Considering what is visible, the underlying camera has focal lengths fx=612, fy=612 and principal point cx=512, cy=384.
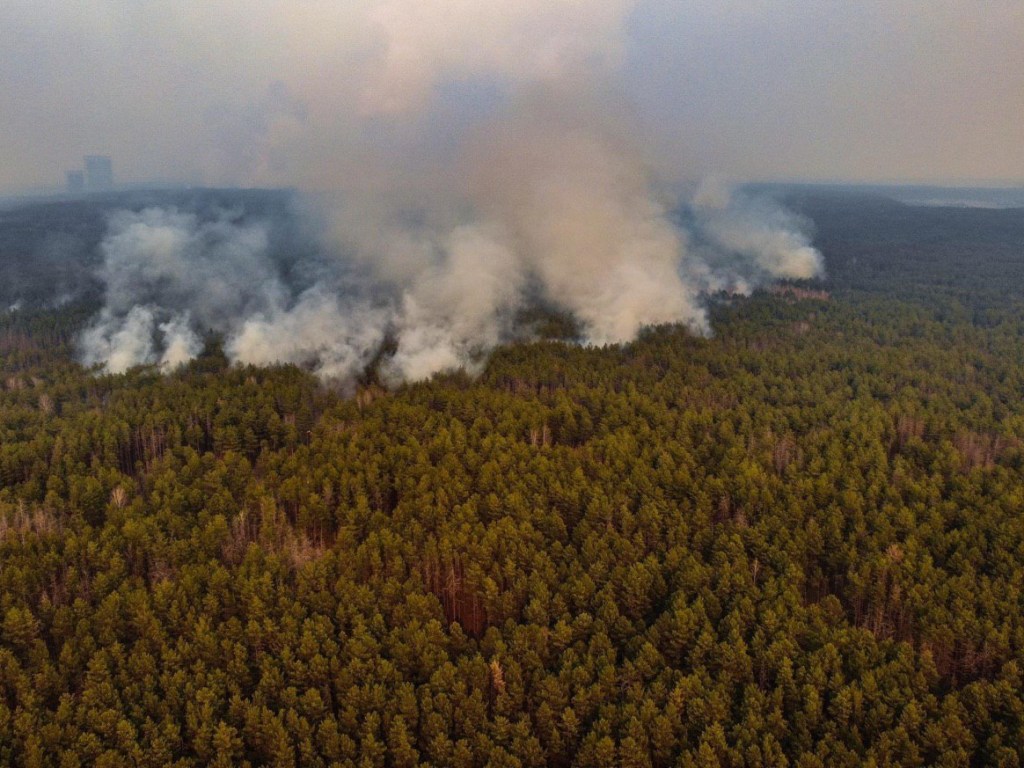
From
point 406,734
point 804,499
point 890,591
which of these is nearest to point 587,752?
point 406,734

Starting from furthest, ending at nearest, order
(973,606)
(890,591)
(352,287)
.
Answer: (352,287), (890,591), (973,606)

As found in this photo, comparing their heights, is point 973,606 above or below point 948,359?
below

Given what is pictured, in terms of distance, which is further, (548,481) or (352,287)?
(352,287)

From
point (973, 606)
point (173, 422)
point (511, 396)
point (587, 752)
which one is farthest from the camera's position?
point (511, 396)

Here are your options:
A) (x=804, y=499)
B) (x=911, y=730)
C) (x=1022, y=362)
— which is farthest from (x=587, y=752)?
(x=1022, y=362)

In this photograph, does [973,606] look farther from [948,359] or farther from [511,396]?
[948,359]

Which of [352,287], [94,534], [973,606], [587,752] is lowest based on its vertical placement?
[587,752]
